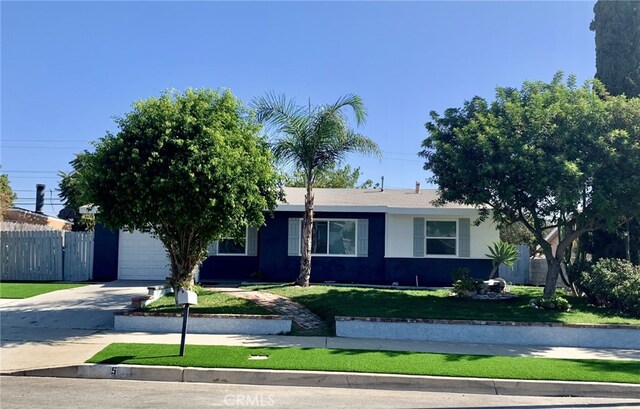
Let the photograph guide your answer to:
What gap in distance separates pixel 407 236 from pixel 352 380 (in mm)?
11576

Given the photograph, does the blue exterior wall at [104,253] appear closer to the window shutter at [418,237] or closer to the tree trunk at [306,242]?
the tree trunk at [306,242]

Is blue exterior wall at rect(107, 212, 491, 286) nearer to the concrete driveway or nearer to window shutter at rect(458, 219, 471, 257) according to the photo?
window shutter at rect(458, 219, 471, 257)

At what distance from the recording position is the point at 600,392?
8.32m

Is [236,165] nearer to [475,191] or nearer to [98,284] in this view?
[475,191]

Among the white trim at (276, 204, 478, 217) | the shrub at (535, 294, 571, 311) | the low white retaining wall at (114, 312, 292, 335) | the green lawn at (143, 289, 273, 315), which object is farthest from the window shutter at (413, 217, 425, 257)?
the low white retaining wall at (114, 312, 292, 335)

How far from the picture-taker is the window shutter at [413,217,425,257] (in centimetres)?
1959

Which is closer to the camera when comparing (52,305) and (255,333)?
(255,333)

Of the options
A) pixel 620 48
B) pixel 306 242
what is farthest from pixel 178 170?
pixel 620 48

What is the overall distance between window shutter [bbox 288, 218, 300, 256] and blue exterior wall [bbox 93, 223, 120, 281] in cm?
638

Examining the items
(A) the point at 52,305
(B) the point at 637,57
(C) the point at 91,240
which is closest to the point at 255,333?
(A) the point at 52,305

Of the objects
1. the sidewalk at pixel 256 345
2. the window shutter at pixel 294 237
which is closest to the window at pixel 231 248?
the window shutter at pixel 294 237

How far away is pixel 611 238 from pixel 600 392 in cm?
948

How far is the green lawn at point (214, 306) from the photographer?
12562 mm

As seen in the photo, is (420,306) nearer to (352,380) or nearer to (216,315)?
(216,315)
